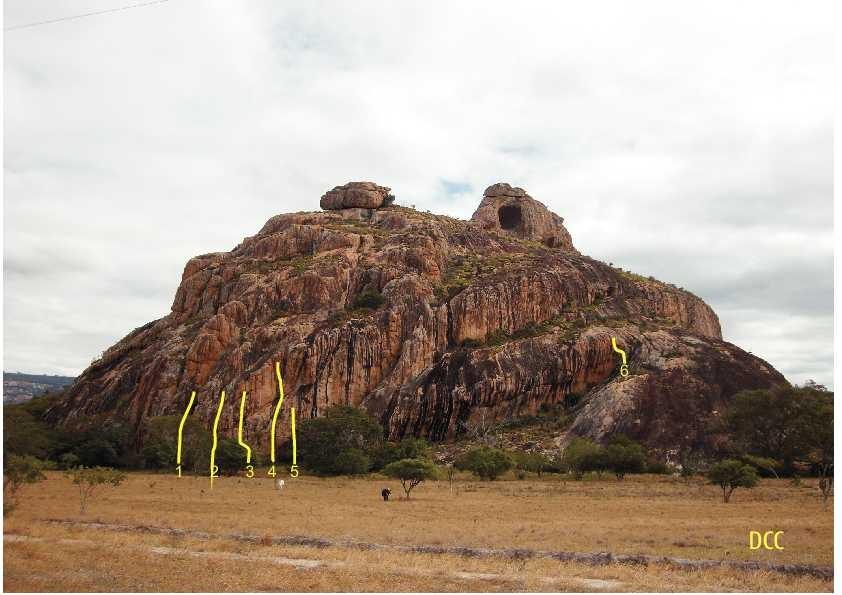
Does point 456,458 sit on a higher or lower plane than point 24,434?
higher

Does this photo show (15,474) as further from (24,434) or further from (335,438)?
(24,434)

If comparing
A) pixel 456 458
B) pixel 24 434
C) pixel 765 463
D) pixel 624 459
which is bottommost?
pixel 24 434

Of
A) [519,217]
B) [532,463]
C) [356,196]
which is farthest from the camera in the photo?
[519,217]

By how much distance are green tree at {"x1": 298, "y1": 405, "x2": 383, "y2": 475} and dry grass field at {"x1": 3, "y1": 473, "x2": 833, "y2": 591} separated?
19114 millimetres

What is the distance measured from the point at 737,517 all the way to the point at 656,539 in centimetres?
957

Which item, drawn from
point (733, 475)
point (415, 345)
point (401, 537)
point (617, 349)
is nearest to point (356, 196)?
point (415, 345)

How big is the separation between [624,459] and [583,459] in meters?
3.67

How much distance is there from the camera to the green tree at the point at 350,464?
71.7 m

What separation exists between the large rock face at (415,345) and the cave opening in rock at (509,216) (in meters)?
27.4

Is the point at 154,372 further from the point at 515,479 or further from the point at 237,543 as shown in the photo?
the point at 237,543

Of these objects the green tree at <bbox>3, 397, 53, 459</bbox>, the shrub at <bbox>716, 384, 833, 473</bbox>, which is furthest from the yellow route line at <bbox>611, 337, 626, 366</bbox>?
the green tree at <bbox>3, 397, 53, 459</bbox>

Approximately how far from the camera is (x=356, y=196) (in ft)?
449

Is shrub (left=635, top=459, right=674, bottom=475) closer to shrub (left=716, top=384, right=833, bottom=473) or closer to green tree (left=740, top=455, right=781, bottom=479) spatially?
shrub (left=716, top=384, right=833, bottom=473)

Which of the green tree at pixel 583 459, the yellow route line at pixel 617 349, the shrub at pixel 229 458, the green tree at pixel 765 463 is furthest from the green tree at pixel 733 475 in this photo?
the shrub at pixel 229 458
